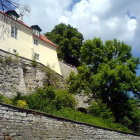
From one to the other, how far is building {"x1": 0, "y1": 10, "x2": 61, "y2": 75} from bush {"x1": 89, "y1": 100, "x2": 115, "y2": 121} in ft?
22.6

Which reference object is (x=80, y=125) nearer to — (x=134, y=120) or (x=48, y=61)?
(x=134, y=120)

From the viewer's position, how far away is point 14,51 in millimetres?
26828

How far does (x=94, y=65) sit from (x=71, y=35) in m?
18.0

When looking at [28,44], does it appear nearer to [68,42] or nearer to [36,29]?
[36,29]

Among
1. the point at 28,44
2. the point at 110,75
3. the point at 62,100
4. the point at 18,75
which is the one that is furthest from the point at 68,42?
the point at 62,100

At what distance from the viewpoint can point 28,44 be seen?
2916cm

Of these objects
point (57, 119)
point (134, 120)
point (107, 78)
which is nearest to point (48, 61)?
point (107, 78)

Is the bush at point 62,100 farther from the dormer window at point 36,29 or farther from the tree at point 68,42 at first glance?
the tree at point 68,42

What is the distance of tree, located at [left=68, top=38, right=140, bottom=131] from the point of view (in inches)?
1064

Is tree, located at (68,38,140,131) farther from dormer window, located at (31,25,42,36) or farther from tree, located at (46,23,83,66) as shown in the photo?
tree, located at (46,23,83,66)

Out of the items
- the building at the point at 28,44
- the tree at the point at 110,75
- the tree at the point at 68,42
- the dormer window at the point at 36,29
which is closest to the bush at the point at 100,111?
the tree at the point at 110,75

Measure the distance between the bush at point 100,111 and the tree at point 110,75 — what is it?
2010 millimetres

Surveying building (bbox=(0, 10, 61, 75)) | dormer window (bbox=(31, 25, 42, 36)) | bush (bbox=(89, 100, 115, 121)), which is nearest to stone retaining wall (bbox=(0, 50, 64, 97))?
building (bbox=(0, 10, 61, 75))

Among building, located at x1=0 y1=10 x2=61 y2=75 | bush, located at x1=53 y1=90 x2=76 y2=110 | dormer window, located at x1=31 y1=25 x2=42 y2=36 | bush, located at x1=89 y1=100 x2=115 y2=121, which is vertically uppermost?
dormer window, located at x1=31 y1=25 x2=42 y2=36
